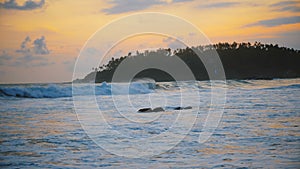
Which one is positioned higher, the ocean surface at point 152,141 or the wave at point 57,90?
the wave at point 57,90

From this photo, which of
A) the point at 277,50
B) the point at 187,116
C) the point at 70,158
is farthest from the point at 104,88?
the point at 277,50

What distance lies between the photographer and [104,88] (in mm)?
25125

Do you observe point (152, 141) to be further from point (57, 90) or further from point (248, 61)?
point (248, 61)

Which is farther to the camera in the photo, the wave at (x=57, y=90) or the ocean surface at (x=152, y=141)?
the wave at (x=57, y=90)

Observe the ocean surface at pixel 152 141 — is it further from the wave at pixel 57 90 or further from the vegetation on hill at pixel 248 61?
the vegetation on hill at pixel 248 61

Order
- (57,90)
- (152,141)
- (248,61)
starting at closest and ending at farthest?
(152,141) → (57,90) → (248,61)

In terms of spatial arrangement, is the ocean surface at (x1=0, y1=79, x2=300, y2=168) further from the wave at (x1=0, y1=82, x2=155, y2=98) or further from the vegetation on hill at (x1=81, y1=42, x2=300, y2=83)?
the vegetation on hill at (x1=81, y1=42, x2=300, y2=83)

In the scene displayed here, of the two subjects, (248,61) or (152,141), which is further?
(248,61)

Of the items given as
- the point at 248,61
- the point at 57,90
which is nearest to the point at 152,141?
the point at 57,90

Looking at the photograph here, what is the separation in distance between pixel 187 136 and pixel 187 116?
11.2 feet

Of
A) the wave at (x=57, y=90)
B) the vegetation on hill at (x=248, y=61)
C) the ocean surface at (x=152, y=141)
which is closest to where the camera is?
the ocean surface at (x=152, y=141)

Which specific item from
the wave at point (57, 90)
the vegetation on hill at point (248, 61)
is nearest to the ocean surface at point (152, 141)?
the wave at point (57, 90)

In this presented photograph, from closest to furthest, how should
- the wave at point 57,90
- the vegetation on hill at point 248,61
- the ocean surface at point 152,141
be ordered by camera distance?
the ocean surface at point 152,141
the wave at point 57,90
the vegetation on hill at point 248,61

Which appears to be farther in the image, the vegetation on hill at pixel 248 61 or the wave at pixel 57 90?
the vegetation on hill at pixel 248 61
